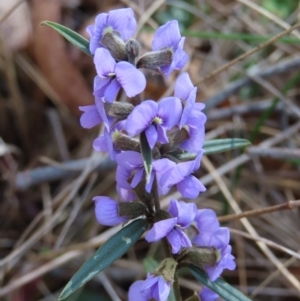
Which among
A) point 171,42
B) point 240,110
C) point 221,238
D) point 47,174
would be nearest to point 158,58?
point 171,42

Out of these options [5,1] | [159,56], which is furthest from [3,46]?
[159,56]

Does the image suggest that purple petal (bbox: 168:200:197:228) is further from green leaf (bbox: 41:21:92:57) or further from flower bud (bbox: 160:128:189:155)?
green leaf (bbox: 41:21:92:57)

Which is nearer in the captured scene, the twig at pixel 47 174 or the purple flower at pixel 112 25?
the purple flower at pixel 112 25

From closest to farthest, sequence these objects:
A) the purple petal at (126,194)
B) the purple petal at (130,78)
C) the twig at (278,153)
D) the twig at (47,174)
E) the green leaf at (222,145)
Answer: the purple petal at (130,78)
the purple petal at (126,194)
the green leaf at (222,145)
the twig at (278,153)
the twig at (47,174)

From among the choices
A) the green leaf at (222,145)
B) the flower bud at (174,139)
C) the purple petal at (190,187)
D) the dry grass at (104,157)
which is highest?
the flower bud at (174,139)

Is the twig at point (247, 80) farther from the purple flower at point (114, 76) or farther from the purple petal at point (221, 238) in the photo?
the purple flower at point (114, 76)

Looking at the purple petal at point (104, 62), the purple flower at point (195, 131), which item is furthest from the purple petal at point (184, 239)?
the purple petal at point (104, 62)


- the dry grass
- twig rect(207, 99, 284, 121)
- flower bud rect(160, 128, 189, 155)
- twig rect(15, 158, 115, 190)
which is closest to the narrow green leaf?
flower bud rect(160, 128, 189, 155)
